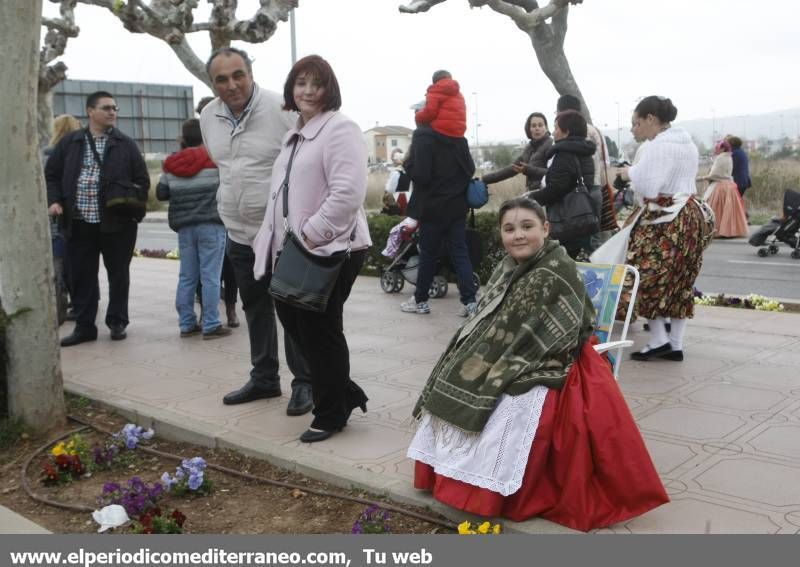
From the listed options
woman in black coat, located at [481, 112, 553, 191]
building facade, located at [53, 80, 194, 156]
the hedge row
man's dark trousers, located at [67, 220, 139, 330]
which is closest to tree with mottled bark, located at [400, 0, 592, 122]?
the hedge row

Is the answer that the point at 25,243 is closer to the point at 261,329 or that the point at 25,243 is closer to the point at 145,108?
the point at 261,329

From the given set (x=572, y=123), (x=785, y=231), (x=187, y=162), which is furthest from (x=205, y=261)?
(x=785, y=231)

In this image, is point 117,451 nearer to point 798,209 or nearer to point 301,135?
point 301,135

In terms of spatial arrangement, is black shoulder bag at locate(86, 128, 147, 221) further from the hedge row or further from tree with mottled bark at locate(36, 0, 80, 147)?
tree with mottled bark at locate(36, 0, 80, 147)

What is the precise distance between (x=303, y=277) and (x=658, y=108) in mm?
3058

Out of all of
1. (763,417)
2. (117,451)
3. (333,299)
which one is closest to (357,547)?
(333,299)

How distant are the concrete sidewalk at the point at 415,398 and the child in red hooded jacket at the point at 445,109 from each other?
1.67 m

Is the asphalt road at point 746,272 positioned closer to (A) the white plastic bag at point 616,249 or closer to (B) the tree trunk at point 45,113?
(A) the white plastic bag at point 616,249

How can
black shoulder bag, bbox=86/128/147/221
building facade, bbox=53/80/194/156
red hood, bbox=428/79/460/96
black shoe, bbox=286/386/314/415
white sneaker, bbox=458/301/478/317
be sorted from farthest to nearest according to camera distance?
1. building facade, bbox=53/80/194/156
2. white sneaker, bbox=458/301/478/317
3. red hood, bbox=428/79/460/96
4. black shoulder bag, bbox=86/128/147/221
5. black shoe, bbox=286/386/314/415

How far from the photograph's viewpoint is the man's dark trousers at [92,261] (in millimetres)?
7238

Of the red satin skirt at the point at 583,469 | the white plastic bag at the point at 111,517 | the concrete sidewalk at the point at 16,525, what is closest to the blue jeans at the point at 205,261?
the concrete sidewalk at the point at 16,525

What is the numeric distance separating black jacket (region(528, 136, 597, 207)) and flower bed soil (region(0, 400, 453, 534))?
3339 mm

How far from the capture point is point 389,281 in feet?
31.9

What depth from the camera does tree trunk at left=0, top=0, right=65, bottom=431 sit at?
15.4 feet
